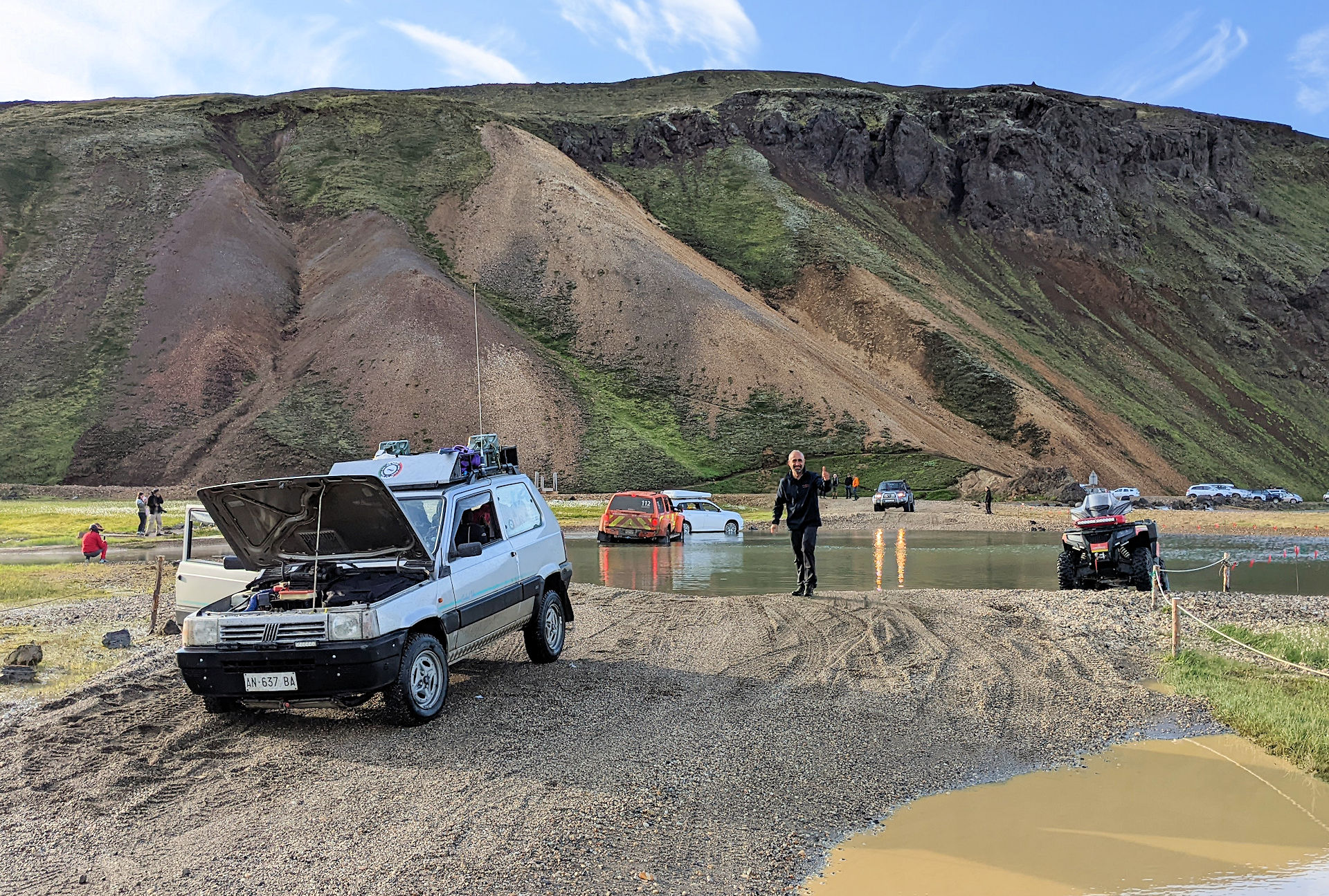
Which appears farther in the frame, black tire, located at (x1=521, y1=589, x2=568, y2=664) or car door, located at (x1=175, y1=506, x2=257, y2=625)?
black tire, located at (x1=521, y1=589, x2=568, y2=664)

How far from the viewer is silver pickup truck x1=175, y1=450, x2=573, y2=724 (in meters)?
7.77

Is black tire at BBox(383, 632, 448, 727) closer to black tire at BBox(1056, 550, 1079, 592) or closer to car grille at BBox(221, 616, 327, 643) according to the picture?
car grille at BBox(221, 616, 327, 643)

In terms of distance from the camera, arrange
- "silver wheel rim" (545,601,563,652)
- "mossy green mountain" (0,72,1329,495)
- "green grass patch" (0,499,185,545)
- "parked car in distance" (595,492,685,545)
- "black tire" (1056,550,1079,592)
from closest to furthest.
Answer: "silver wheel rim" (545,601,563,652) → "black tire" (1056,550,1079,592) → "parked car in distance" (595,492,685,545) → "green grass patch" (0,499,185,545) → "mossy green mountain" (0,72,1329,495)

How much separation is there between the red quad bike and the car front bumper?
1247 cm

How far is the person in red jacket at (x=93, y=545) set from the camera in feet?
78.5

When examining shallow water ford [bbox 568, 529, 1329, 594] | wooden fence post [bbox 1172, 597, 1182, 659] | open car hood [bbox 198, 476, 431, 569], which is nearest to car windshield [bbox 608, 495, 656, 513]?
shallow water ford [bbox 568, 529, 1329, 594]

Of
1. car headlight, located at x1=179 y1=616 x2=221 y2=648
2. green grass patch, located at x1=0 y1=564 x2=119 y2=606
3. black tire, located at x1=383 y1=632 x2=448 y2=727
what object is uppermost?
car headlight, located at x1=179 y1=616 x2=221 y2=648

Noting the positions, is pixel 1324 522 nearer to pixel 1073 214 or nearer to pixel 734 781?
pixel 734 781

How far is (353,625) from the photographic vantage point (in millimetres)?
7734

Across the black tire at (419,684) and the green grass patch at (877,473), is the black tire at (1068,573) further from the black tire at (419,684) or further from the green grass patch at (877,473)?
the green grass patch at (877,473)

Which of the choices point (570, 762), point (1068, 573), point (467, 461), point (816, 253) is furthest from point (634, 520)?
point (816, 253)

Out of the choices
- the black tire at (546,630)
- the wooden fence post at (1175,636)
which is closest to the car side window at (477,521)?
the black tire at (546,630)

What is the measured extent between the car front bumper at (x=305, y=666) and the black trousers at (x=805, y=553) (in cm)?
832

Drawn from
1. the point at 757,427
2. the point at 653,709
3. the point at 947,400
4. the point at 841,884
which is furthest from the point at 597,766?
the point at 947,400
